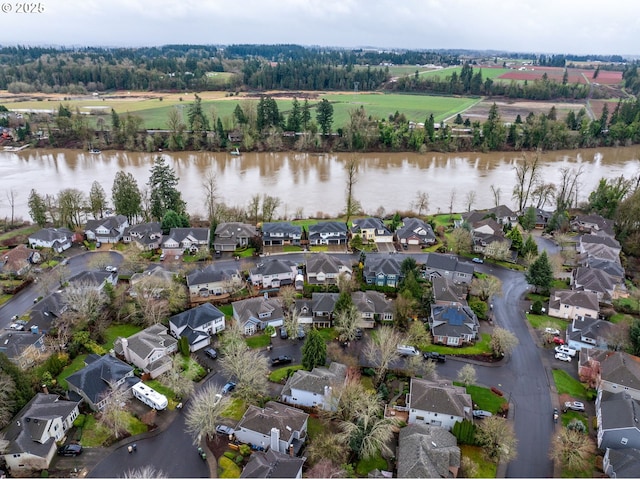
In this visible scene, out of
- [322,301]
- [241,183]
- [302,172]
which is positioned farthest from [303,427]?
[302,172]

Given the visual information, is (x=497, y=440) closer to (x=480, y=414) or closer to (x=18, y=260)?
(x=480, y=414)

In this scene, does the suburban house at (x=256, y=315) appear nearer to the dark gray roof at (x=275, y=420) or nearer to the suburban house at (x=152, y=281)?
the suburban house at (x=152, y=281)

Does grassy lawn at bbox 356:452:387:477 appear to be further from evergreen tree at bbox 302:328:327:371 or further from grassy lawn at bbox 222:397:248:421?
grassy lawn at bbox 222:397:248:421

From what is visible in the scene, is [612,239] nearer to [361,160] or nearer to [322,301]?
[322,301]

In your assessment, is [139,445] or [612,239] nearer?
[139,445]

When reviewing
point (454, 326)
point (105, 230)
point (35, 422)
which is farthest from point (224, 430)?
point (105, 230)
